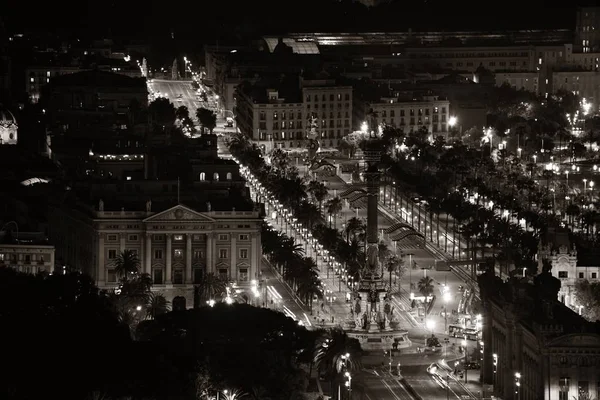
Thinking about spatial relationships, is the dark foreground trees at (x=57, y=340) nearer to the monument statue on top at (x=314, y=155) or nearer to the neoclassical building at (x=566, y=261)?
the neoclassical building at (x=566, y=261)

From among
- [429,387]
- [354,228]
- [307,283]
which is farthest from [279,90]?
[429,387]

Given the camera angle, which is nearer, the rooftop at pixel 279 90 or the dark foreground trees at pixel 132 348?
the dark foreground trees at pixel 132 348

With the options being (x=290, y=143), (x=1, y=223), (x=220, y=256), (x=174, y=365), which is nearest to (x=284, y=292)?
(x=220, y=256)

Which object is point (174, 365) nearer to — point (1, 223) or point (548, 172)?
point (1, 223)

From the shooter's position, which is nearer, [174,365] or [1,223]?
[174,365]

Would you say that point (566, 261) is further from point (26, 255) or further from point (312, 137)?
point (312, 137)

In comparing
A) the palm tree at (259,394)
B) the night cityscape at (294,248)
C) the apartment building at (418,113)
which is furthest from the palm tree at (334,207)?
the palm tree at (259,394)

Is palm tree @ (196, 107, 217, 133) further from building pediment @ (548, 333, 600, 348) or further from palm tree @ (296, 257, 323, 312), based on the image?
building pediment @ (548, 333, 600, 348)

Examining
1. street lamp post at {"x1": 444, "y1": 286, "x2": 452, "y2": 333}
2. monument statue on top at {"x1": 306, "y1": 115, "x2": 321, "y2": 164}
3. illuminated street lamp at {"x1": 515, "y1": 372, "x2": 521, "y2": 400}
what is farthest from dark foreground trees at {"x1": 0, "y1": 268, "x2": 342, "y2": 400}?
monument statue on top at {"x1": 306, "y1": 115, "x2": 321, "y2": 164}
